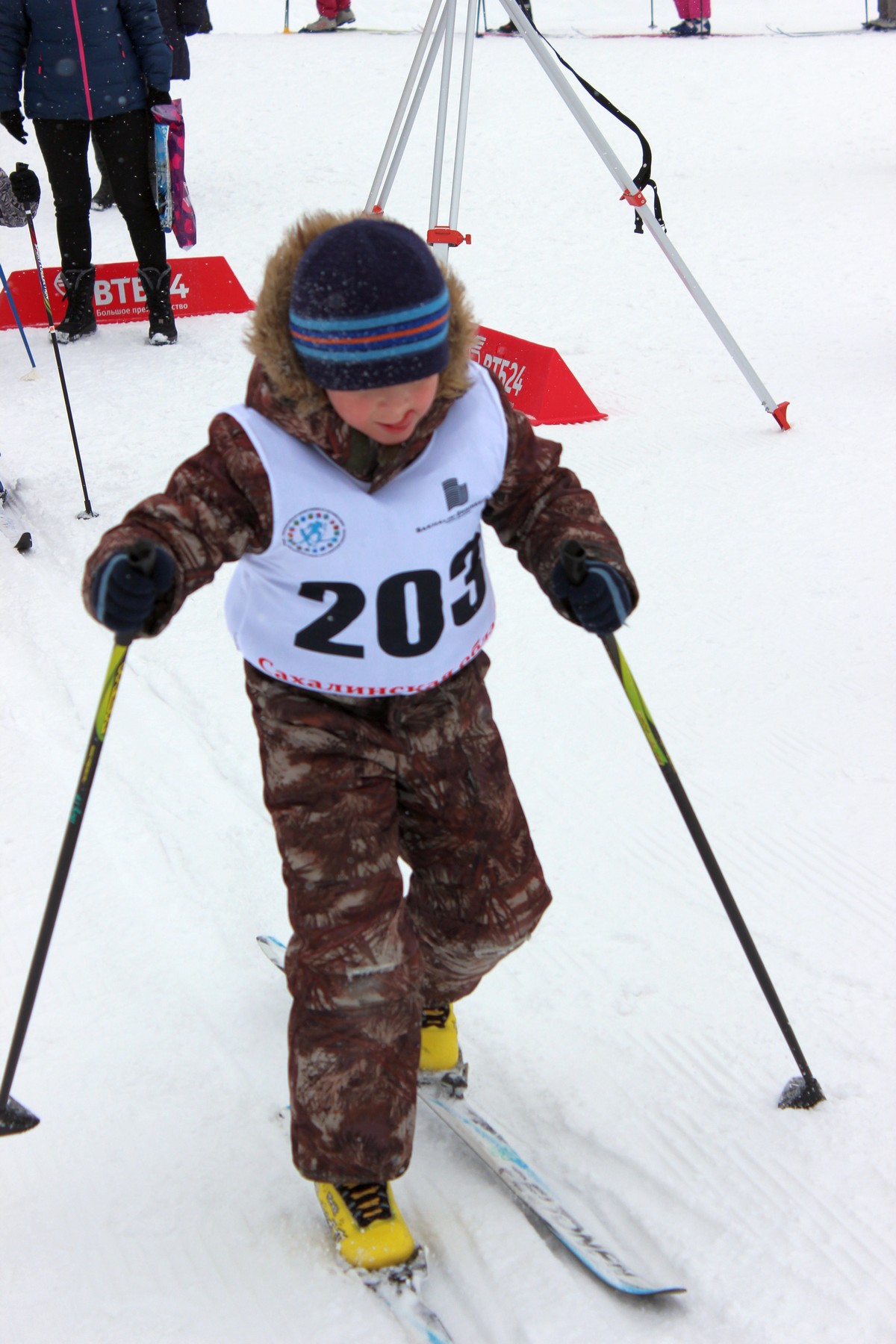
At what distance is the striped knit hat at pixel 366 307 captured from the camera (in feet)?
5.05

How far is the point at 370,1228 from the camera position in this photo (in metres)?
1.79

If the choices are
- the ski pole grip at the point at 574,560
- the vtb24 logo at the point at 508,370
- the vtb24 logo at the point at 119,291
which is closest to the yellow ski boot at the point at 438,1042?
the ski pole grip at the point at 574,560

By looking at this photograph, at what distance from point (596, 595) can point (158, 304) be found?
5.42 m

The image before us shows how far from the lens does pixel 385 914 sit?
1.79 m

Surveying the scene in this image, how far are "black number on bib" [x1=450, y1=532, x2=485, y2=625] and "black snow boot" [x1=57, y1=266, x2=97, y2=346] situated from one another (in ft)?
17.7

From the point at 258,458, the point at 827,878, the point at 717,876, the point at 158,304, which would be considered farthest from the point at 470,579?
the point at 158,304

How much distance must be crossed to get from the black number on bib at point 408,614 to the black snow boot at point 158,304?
5.30m

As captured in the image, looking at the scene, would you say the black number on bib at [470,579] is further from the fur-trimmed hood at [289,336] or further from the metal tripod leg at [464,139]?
the metal tripod leg at [464,139]

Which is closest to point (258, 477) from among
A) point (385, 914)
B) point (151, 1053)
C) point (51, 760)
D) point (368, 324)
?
point (368, 324)

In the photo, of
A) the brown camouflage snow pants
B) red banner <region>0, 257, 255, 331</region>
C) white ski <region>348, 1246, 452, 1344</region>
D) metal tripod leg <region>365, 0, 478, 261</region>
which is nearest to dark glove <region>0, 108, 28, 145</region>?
red banner <region>0, 257, 255, 331</region>

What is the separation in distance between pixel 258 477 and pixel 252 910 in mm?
1355

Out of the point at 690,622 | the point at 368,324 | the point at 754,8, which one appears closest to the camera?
the point at 368,324

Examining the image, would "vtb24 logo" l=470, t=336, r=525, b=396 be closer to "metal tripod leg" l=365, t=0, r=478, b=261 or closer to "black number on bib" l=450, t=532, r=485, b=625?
"metal tripod leg" l=365, t=0, r=478, b=261

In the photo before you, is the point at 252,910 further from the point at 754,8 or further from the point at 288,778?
the point at 754,8
